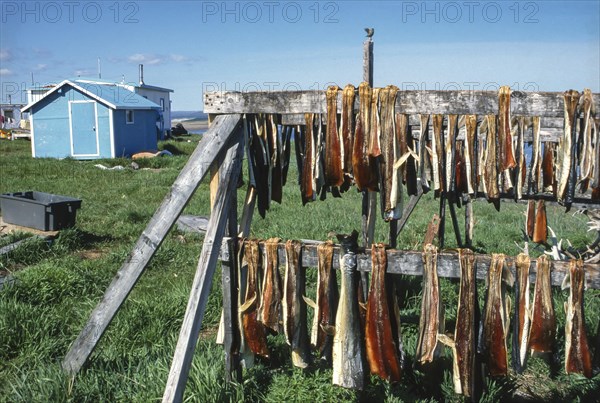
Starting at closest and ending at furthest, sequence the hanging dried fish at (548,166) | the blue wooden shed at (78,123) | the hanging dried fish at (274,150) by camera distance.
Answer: the hanging dried fish at (274,150) → the hanging dried fish at (548,166) → the blue wooden shed at (78,123)

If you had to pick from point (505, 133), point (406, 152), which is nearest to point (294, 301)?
→ point (406, 152)

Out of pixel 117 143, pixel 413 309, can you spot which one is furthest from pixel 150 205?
pixel 117 143

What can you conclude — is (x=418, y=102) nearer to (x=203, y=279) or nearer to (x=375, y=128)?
(x=375, y=128)

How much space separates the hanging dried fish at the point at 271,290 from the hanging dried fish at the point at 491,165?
1399mm

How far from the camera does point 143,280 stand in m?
7.83

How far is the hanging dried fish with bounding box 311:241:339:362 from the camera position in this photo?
404 cm

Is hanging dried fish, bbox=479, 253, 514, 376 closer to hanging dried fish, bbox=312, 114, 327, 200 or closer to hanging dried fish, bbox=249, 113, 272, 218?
hanging dried fish, bbox=312, 114, 327, 200

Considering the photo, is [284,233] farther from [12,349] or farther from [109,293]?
[109,293]

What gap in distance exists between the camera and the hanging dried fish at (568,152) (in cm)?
358

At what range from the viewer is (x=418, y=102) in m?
3.80

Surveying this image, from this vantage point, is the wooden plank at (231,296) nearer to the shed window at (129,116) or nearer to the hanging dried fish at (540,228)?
the hanging dried fish at (540,228)

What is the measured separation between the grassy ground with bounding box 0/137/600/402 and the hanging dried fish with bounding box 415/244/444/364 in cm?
58

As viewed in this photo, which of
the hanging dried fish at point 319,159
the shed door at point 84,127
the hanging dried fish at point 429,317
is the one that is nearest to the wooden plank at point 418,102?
the hanging dried fish at point 319,159

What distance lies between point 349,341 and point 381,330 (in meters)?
0.22
